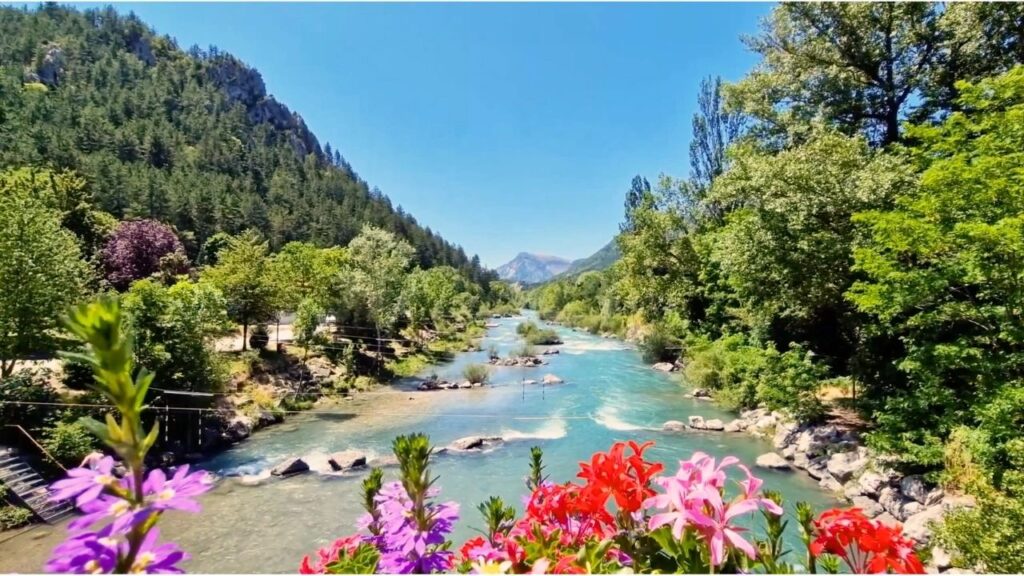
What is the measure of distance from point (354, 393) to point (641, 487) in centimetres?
2292

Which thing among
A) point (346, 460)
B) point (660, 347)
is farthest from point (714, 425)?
point (660, 347)

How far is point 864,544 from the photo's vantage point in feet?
4.76

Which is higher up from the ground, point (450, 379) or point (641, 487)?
point (641, 487)

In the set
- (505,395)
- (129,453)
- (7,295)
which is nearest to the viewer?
(129,453)

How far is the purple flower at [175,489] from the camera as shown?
3.50 feet

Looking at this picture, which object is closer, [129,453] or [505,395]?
[129,453]

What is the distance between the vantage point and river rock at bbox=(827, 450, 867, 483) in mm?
11000

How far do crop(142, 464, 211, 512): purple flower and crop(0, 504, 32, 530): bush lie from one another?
13221mm

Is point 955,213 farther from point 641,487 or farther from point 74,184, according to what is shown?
point 74,184

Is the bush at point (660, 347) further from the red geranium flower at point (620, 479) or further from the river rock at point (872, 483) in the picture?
the red geranium flower at point (620, 479)

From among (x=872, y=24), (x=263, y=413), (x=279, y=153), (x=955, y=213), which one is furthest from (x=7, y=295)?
(x=279, y=153)

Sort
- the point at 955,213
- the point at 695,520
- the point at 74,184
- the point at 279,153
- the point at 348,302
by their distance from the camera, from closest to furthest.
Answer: the point at 695,520 < the point at 955,213 < the point at 348,302 < the point at 74,184 < the point at 279,153

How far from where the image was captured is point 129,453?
3.35 ft

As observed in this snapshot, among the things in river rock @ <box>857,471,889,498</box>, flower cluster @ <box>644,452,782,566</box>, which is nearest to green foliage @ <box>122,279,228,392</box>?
flower cluster @ <box>644,452,782,566</box>
